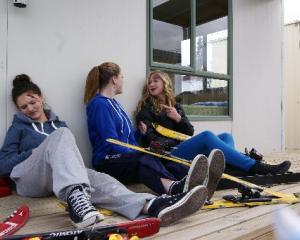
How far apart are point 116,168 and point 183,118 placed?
1028 mm

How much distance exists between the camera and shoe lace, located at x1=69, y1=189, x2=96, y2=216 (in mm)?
1653

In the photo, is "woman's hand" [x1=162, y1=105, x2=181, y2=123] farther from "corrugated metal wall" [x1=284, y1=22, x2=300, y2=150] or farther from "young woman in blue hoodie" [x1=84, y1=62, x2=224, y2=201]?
"corrugated metal wall" [x1=284, y1=22, x2=300, y2=150]

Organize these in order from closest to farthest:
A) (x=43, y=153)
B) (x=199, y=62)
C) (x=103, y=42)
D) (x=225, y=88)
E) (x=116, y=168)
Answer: (x=43, y=153) → (x=116, y=168) → (x=103, y=42) → (x=199, y=62) → (x=225, y=88)

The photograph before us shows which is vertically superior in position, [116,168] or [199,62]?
[199,62]

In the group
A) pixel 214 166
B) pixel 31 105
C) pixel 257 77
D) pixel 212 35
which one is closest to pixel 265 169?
pixel 214 166

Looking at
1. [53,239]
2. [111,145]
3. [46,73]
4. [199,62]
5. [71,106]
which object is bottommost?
[53,239]

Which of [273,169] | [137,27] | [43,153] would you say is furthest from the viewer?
[137,27]

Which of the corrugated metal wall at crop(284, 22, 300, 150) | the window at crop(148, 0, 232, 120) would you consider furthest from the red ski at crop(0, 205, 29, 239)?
the corrugated metal wall at crop(284, 22, 300, 150)

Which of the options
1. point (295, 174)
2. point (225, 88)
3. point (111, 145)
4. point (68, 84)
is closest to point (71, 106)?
point (68, 84)

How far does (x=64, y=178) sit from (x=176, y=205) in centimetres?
53

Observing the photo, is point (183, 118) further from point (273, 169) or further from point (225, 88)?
point (225, 88)

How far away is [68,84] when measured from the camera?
120 inches

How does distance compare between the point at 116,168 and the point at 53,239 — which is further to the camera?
the point at 116,168

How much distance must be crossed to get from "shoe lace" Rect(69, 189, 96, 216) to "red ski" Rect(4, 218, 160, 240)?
16 centimetres
